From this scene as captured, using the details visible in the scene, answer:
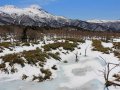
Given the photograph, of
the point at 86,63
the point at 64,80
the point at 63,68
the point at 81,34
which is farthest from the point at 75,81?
the point at 81,34

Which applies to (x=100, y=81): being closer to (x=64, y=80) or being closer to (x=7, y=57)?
(x=64, y=80)

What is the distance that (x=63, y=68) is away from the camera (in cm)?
3136

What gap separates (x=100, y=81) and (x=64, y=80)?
3524 mm

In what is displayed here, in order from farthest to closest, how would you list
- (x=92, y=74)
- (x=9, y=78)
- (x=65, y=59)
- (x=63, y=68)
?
1. (x=65, y=59)
2. (x=63, y=68)
3. (x=92, y=74)
4. (x=9, y=78)

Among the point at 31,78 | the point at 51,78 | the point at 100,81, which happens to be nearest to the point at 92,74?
the point at 100,81

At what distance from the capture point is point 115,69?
103ft

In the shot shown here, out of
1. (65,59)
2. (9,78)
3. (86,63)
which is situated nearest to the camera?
(9,78)

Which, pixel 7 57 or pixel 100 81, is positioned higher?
pixel 7 57

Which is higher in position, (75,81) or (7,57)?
(7,57)

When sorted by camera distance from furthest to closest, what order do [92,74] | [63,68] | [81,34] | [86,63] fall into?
[81,34], [86,63], [63,68], [92,74]

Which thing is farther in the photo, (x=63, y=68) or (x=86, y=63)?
(x=86, y=63)

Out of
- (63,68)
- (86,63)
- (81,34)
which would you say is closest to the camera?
(63,68)

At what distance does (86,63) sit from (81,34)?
10316 centimetres

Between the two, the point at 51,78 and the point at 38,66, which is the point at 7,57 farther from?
the point at 51,78
